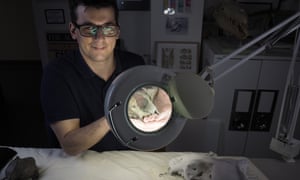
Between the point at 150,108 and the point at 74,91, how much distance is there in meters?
0.64

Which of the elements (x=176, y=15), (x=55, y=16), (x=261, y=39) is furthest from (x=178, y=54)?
(x=261, y=39)

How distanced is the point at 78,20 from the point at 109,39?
0.58ft

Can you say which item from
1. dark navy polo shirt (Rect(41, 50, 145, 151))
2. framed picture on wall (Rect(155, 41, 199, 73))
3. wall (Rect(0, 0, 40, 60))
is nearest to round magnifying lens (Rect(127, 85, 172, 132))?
dark navy polo shirt (Rect(41, 50, 145, 151))

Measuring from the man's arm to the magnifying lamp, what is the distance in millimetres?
186

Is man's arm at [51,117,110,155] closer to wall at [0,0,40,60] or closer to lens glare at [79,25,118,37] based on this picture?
lens glare at [79,25,118,37]

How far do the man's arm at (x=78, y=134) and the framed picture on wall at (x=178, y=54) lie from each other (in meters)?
1.21

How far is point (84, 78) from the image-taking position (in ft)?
4.10

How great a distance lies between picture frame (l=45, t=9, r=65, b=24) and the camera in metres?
2.47

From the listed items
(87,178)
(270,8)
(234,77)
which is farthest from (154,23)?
(87,178)

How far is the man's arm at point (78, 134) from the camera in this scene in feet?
2.80

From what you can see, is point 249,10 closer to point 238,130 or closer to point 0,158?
point 238,130

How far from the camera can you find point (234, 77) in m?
1.94

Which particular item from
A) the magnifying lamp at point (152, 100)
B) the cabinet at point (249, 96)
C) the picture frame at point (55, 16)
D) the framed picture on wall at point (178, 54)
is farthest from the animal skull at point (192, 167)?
the picture frame at point (55, 16)

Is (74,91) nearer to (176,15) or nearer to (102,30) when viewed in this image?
(102,30)
